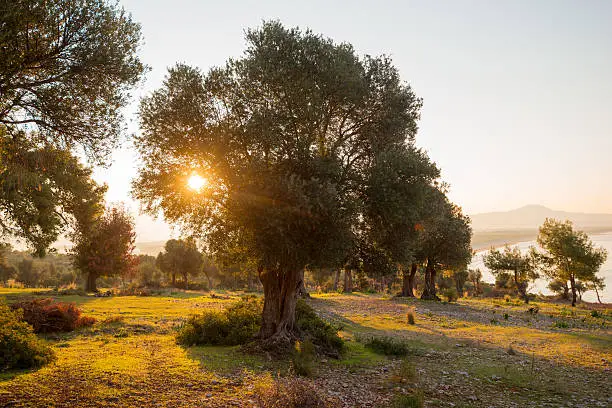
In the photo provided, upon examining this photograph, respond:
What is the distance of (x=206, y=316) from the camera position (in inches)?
790

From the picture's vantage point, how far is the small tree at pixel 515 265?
68375 mm

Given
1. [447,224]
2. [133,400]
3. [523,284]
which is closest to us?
[133,400]

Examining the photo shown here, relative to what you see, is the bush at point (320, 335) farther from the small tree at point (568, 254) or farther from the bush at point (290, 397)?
the small tree at point (568, 254)

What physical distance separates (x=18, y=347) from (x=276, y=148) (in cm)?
1181

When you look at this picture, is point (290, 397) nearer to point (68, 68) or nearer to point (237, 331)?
point (237, 331)

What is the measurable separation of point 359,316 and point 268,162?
21918mm

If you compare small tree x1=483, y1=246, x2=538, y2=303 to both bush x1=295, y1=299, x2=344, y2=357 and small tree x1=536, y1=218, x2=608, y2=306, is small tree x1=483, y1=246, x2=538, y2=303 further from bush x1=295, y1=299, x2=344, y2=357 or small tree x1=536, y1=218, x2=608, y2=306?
bush x1=295, y1=299, x2=344, y2=357

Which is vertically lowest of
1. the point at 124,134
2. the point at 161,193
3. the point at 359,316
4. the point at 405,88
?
the point at 359,316

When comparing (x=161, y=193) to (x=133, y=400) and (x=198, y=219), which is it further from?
(x=133, y=400)

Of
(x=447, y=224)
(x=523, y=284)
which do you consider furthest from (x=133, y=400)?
(x=523, y=284)

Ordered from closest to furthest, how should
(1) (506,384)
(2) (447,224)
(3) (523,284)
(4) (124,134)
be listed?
(1) (506,384), (4) (124,134), (2) (447,224), (3) (523,284)

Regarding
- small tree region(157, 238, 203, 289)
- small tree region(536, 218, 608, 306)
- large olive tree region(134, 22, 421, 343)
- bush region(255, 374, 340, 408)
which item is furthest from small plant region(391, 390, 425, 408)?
small tree region(157, 238, 203, 289)

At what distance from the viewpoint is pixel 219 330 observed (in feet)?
64.1

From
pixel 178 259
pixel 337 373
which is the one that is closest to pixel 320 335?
pixel 337 373
